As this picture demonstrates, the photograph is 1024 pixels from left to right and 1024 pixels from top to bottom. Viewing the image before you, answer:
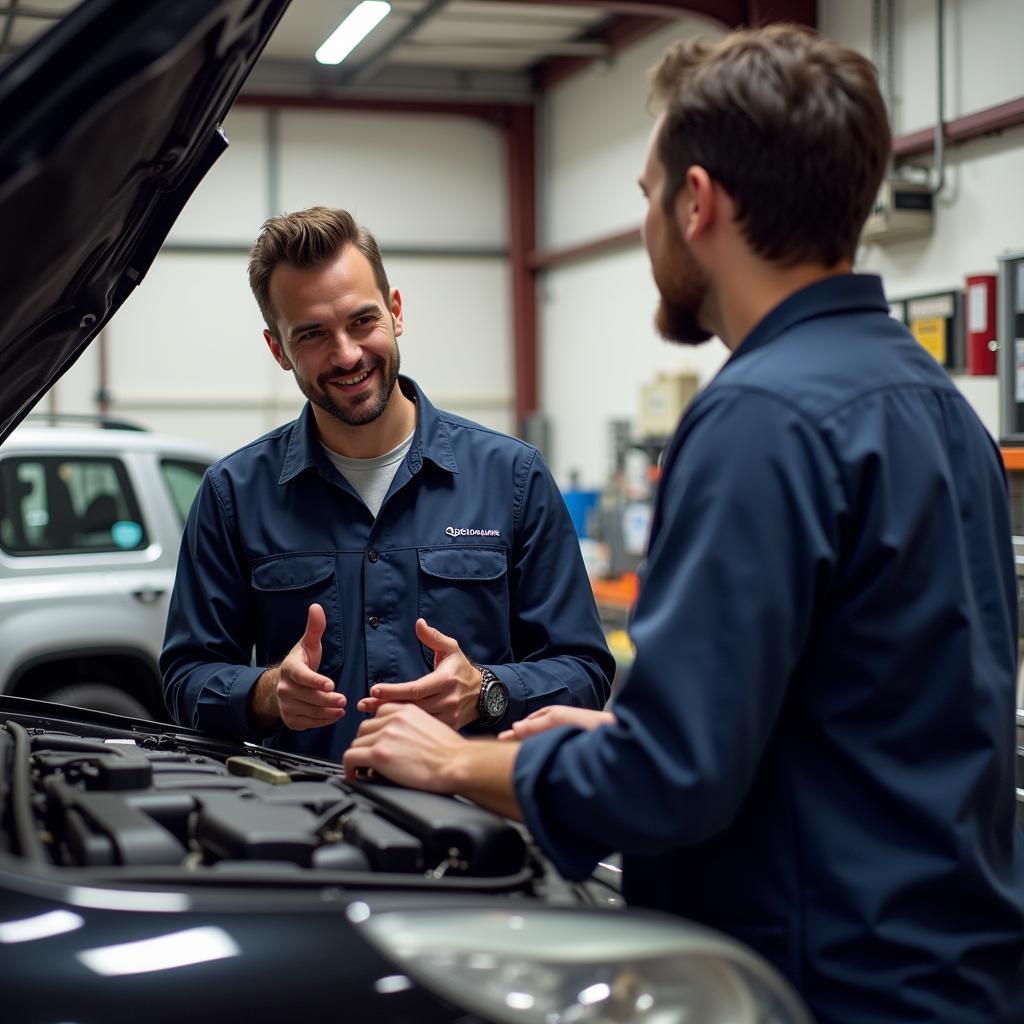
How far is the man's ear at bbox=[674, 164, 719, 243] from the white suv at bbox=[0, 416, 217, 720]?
424cm

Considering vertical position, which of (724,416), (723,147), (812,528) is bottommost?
(812,528)

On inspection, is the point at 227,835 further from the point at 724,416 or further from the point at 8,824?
the point at 724,416

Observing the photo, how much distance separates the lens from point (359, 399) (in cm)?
220

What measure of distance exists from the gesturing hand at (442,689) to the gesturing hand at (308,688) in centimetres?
5

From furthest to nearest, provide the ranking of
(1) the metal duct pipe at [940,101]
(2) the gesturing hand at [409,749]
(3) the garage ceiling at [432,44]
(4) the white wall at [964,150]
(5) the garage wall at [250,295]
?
1. (5) the garage wall at [250,295]
2. (3) the garage ceiling at [432,44]
3. (1) the metal duct pipe at [940,101]
4. (4) the white wall at [964,150]
5. (2) the gesturing hand at [409,749]

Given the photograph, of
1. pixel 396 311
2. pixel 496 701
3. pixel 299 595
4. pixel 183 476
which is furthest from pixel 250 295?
pixel 496 701

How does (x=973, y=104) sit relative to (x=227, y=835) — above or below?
above

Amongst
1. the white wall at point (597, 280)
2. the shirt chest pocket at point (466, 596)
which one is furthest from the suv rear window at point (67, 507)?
the white wall at point (597, 280)

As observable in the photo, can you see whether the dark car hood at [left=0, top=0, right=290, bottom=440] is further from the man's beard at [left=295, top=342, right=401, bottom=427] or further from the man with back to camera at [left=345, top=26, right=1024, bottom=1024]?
the man with back to camera at [left=345, top=26, right=1024, bottom=1024]

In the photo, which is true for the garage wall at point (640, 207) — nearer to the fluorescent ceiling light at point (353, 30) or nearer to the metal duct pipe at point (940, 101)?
the metal duct pipe at point (940, 101)

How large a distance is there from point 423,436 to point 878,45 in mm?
5280

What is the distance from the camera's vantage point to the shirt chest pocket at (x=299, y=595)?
2.20 metres

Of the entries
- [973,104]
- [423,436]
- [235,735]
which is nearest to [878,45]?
[973,104]

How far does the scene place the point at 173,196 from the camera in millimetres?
1848
